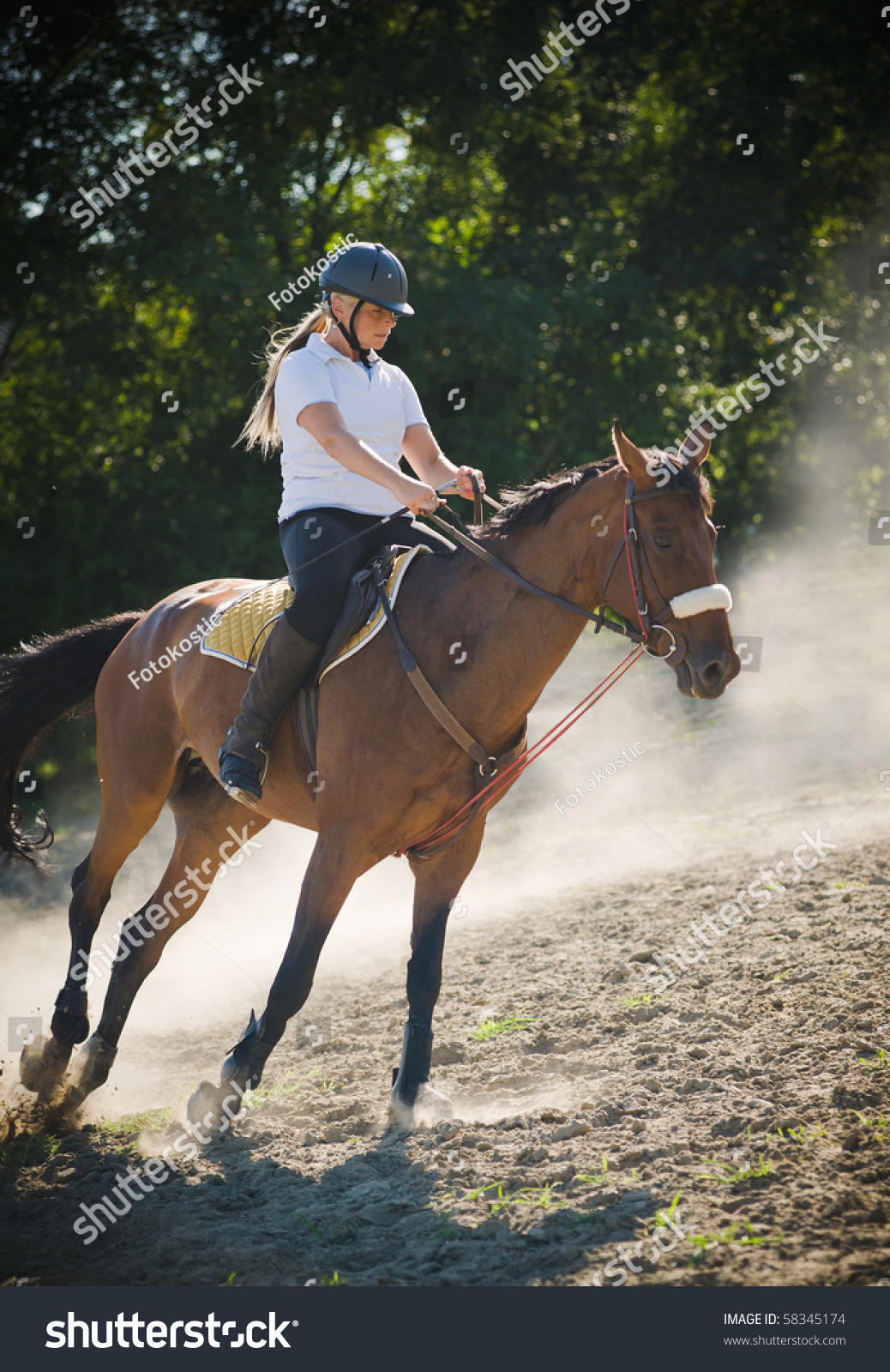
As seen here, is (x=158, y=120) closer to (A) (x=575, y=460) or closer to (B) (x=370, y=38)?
(B) (x=370, y=38)

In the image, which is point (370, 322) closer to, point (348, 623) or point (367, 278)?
point (367, 278)

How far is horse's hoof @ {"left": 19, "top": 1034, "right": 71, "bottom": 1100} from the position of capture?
16.8 ft

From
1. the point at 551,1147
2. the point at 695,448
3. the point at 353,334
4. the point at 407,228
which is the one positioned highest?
the point at 407,228

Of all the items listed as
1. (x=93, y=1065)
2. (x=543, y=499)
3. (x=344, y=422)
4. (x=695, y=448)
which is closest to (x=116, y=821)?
(x=93, y=1065)

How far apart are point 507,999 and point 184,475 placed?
932 centimetres

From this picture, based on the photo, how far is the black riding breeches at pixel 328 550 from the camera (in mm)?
4262

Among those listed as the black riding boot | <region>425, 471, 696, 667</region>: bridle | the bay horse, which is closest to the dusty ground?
the bay horse

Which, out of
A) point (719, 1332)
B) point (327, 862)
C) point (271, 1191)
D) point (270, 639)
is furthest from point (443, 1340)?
point (270, 639)

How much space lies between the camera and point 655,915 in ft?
22.6

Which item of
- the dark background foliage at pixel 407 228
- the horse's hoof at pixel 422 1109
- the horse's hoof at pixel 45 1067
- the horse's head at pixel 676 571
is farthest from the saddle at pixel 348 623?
the dark background foliage at pixel 407 228

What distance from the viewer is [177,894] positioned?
17.7ft

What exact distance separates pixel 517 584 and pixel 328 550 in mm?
867

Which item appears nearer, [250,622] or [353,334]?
[353,334]

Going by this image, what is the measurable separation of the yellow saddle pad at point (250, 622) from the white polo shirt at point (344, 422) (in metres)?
0.35
